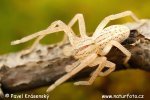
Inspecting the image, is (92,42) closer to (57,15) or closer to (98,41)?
(98,41)

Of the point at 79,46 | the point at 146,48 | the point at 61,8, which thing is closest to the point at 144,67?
the point at 146,48

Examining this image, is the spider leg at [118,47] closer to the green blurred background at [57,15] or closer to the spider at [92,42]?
the spider at [92,42]

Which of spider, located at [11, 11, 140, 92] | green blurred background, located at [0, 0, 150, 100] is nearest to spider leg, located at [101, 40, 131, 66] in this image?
spider, located at [11, 11, 140, 92]

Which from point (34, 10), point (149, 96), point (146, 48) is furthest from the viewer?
point (34, 10)

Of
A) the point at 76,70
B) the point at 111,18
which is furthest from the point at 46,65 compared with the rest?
the point at 111,18

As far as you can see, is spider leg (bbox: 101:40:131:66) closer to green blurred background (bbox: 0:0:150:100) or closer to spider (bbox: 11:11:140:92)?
spider (bbox: 11:11:140:92)

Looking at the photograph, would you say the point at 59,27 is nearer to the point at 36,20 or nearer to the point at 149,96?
the point at 36,20
